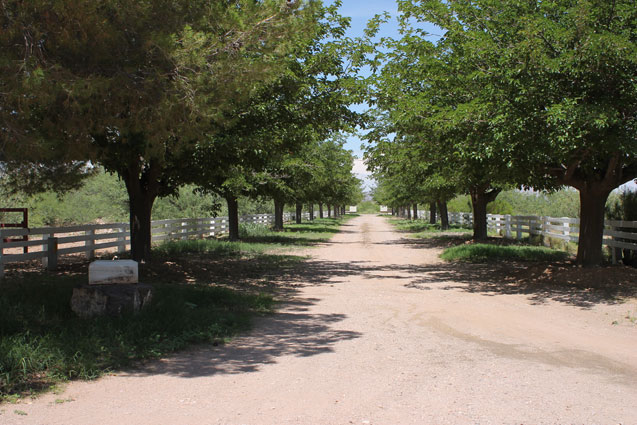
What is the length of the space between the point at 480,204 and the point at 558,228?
12.9 ft

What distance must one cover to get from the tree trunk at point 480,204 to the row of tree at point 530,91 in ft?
33.4

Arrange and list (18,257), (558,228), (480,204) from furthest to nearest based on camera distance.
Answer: (480,204) → (558,228) → (18,257)

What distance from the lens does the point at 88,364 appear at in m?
5.57

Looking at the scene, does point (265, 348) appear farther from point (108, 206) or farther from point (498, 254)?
point (108, 206)

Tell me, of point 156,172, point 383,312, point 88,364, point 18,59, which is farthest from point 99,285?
point 156,172

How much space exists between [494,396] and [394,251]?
1769cm

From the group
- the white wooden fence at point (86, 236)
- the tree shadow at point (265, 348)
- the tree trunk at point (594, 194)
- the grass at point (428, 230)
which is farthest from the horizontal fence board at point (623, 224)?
the grass at point (428, 230)

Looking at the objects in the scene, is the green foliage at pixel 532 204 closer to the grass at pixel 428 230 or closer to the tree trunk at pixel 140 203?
the grass at pixel 428 230

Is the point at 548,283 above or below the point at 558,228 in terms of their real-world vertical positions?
below

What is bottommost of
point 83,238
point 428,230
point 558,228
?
point 428,230

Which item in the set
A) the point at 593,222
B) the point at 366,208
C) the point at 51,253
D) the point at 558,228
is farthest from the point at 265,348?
the point at 366,208

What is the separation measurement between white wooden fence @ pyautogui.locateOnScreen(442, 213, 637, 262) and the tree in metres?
10.5

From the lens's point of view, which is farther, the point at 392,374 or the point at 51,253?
the point at 51,253

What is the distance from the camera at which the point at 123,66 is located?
7.56m
